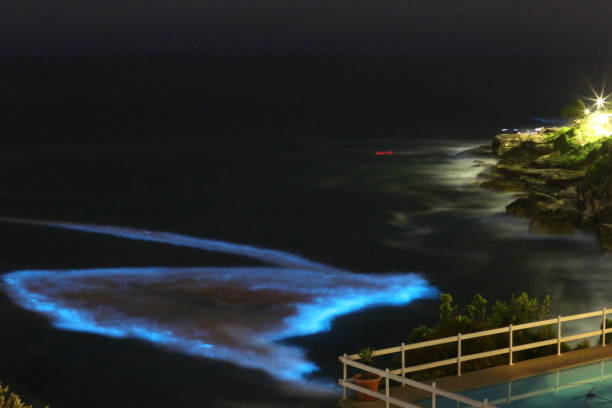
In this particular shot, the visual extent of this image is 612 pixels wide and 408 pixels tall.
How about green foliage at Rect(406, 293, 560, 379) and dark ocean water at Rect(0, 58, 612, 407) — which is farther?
dark ocean water at Rect(0, 58, 612, 407)

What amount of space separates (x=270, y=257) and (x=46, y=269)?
34.3 feet

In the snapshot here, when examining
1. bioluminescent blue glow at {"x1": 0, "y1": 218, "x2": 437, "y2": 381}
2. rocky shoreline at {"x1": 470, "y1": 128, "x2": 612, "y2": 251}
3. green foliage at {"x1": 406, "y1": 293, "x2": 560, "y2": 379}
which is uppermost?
rocky shoreline at {"x1": 470, "y1": 128, "x2": 612, "y2": 251}

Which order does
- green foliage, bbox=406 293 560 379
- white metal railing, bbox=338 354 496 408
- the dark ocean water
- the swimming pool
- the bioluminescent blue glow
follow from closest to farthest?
1. white metal railing, bbox=338 354 496 408
2. the swimming pool
3. green foliage, bbox=406 293 560 379
4. the dark ocean water
5. the bioluminescent blue glow

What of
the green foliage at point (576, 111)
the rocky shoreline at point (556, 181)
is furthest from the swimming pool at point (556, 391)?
the green foliage at point (576, 111)

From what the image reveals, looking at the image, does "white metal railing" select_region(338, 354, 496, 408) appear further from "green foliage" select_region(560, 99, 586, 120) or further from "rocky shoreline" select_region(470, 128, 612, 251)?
"green foliage" select_region(560, 99, 586, 120)

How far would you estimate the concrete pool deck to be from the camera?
16.2 metres

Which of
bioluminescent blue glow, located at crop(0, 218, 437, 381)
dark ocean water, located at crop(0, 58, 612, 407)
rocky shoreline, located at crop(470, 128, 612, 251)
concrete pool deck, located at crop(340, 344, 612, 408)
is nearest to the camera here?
concrete pool deck, located at crop(340, 344, 612, 408)

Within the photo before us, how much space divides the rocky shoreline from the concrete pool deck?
26060 millimetres

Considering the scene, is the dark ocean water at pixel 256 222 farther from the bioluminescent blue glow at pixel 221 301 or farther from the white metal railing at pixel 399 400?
the white metal railing at pixel 399 400

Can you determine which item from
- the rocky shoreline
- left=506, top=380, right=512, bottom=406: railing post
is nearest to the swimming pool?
left=506, top=380, right=512, bottom=406: railing post

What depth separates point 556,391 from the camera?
16203 millimetres

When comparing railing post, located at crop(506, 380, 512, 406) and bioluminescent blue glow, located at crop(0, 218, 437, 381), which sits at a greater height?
bioluminescent blue glow, located at crop(0, 218, 437, 381)

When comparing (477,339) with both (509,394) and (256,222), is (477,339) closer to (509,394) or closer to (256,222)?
(509,394)

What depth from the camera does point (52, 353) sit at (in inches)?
1232
